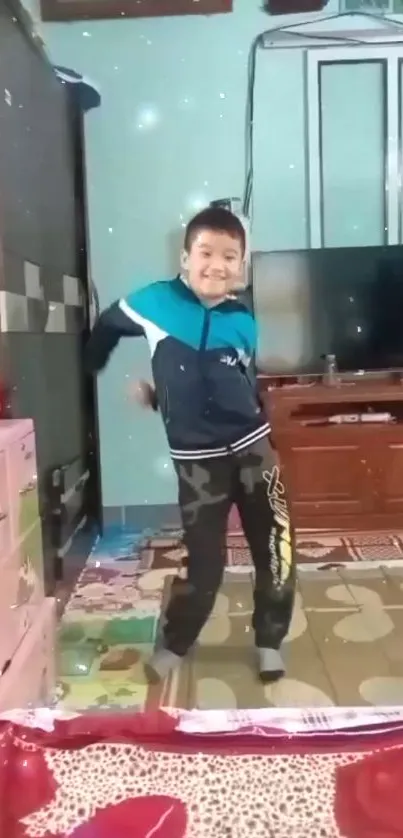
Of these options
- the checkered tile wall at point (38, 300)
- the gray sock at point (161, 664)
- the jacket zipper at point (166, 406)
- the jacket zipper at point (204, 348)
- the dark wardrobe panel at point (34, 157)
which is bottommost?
the gray sock at point (161, 664)

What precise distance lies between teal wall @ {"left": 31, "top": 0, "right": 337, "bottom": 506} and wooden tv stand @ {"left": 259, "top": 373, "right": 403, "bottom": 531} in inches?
15.2

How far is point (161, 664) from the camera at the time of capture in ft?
5.65

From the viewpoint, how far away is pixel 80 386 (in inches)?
104

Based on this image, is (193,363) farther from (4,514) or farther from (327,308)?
(327,308)

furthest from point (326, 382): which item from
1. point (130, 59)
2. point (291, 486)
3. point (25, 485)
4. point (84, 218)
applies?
point (25, 485)

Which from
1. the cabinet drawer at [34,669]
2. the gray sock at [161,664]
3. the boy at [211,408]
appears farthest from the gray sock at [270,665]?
the cabinet drawer at [34,669]

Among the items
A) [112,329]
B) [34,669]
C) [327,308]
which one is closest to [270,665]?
[34,669]

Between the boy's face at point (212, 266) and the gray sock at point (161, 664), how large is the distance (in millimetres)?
657

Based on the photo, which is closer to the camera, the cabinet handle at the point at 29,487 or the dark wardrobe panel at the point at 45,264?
the cabinet handle at the point at 29,487

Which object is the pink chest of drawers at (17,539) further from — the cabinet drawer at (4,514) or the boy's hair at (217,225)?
the boy's hair at (217,225)

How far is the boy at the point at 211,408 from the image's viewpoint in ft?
5.39

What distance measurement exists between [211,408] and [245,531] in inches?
9.6

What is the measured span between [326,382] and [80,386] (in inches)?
28.7

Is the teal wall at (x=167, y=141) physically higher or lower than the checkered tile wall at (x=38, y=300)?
higher
